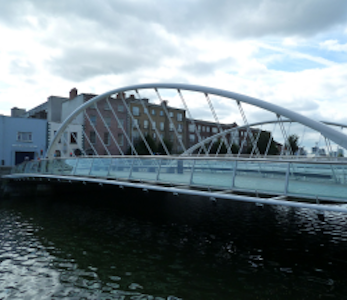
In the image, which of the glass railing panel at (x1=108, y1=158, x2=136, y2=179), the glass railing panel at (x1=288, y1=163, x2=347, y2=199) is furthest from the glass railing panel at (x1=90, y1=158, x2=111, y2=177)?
the glass railing panel at (x1=288, y1=163, x2=347, y2=199)

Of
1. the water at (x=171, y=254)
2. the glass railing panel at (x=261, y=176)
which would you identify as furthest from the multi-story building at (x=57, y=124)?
the glass railing panel at (x=261, y=176)

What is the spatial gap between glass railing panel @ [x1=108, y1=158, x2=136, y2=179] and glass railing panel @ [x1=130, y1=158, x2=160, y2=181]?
1.19 ft

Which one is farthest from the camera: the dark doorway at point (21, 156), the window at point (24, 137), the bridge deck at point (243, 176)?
the window at point (24, 137)

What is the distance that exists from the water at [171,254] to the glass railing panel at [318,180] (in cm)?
135

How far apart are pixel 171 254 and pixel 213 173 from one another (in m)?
3.36

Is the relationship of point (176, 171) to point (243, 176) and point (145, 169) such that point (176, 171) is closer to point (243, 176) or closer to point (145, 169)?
point (145, 169)

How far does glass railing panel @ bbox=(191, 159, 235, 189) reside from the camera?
10.3m

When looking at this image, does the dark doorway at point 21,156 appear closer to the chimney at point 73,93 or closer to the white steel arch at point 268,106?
the chimney at point 73,93

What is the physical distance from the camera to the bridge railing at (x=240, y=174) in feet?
27.4

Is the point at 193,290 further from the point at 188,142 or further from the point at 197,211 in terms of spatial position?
the point at 188,142

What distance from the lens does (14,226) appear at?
1625cm

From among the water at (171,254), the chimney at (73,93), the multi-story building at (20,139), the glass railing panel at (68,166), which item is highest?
the chimney at (73,93)

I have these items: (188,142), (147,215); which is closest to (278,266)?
(147,215)

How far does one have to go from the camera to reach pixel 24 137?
126ft
